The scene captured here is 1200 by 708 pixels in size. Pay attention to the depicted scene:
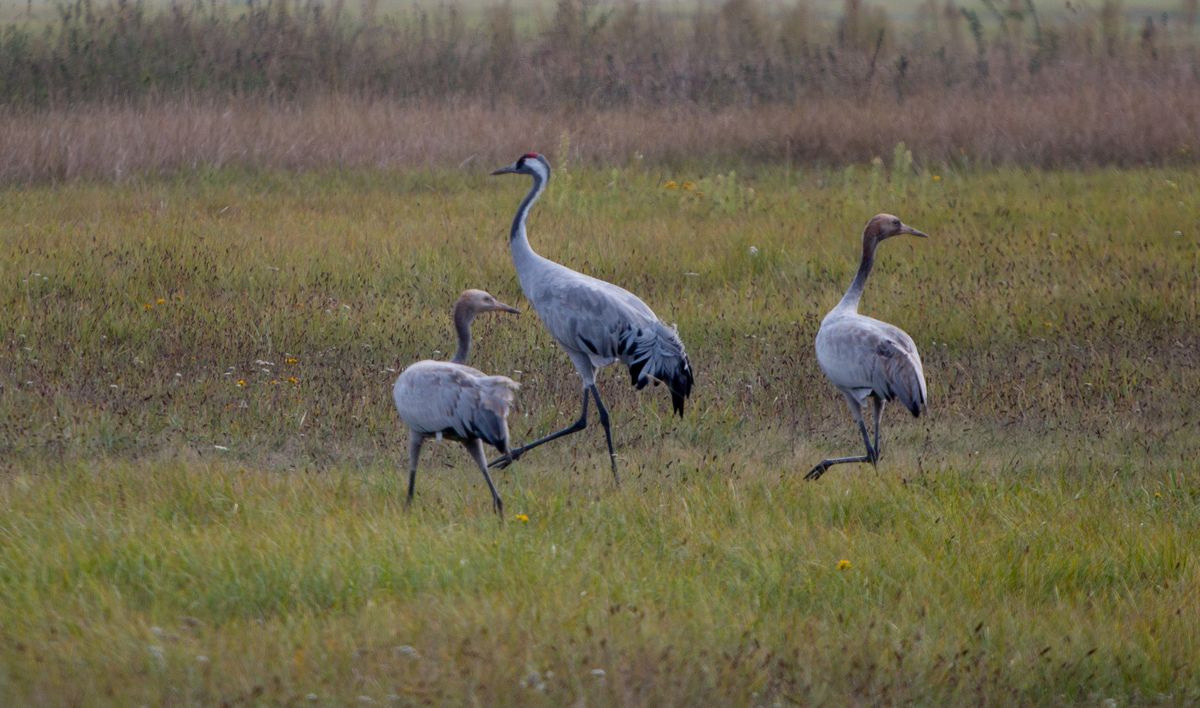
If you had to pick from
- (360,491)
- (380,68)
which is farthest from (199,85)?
(360,491)

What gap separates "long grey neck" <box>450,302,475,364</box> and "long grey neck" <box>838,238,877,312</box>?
1.67m

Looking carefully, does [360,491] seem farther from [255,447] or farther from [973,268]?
[973,268]

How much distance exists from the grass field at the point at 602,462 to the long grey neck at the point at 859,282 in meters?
0.63

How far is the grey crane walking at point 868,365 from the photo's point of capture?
230 inches

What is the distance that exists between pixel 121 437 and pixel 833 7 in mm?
35003

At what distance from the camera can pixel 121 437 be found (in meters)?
6.17

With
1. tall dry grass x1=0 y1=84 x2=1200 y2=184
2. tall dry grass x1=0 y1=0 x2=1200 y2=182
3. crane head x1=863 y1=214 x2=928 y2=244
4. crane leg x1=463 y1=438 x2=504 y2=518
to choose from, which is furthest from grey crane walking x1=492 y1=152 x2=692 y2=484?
tall dry grass x1=0 y1=0 x2=1200 y2=182

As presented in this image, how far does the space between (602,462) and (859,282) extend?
1.47 metres

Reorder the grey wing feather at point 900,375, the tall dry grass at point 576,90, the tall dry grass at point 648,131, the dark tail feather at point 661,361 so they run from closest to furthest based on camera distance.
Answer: the grey wing feather at point 900,375
the dark tail feather at point 661,361
the tall dry grass at point 648,131
the tall dry grass at point 576,90


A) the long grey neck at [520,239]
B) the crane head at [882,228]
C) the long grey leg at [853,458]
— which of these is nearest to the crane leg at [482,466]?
the long grey leg at [853,458]

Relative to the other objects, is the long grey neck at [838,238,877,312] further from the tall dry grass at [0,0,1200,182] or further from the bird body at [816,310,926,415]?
the tall dry grass at [0,0,1200,182]

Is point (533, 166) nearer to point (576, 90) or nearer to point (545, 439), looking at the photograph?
point (545, 439)

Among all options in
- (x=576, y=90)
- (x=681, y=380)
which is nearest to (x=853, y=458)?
(x=681, y=380)

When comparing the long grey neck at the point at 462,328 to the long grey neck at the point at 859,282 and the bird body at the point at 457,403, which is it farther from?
the long grey neck at the point at 859,282
